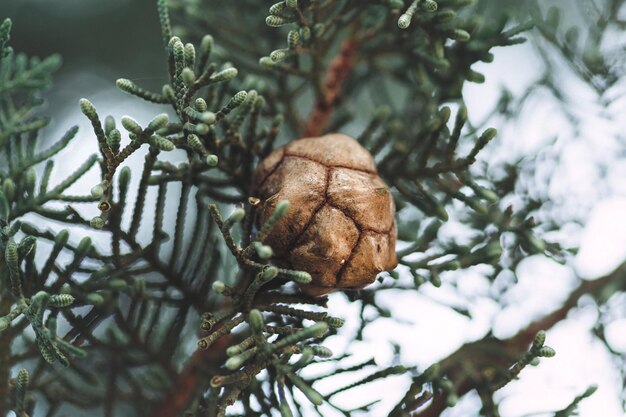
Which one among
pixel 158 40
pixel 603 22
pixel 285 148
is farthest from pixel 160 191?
pixel 158 40

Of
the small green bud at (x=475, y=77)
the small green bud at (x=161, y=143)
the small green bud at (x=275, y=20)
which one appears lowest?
the small green bud at (x=161, y=143)

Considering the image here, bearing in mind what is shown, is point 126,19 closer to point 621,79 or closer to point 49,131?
point 49,131

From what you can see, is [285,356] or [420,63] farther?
[420,63]

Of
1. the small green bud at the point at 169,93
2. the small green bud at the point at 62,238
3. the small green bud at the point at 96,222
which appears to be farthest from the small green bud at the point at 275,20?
the small green bud at the point at 62,238

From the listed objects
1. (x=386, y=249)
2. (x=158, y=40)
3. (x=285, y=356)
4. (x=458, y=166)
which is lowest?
(x=285, y=356)

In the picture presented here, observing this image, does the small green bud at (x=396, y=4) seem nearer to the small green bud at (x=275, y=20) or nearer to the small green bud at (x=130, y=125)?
the small green bud at (x=275, y=20)

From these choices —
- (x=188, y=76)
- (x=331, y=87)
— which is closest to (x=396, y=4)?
(x=331, y=87)

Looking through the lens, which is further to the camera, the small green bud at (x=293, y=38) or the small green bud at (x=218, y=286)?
the small green bud at (x=293, y=38)
